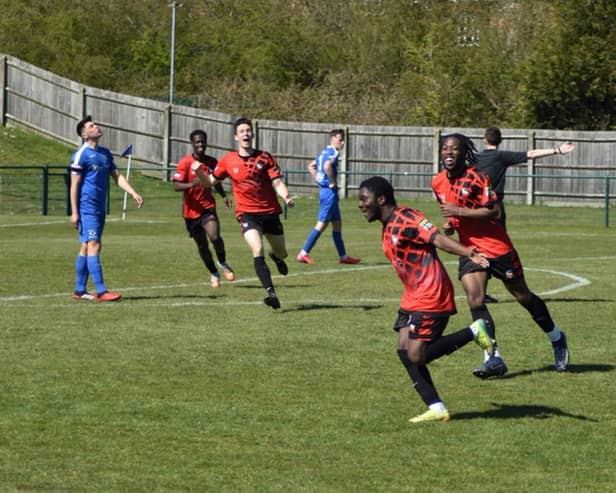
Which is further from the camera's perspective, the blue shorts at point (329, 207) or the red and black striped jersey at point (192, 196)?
the blue shorts at point (329, 207)

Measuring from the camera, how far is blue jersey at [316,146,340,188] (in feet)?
73.1

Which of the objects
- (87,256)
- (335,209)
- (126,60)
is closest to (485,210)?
(87,256)

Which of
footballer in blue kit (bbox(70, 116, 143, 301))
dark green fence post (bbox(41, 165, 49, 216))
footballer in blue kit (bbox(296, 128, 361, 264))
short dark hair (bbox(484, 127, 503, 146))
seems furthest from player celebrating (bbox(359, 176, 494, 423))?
dark green fence post (bbox(41, 165, 49, 216))

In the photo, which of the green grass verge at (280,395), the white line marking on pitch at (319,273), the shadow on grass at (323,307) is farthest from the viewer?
the white line marking on pitch at (319,273)

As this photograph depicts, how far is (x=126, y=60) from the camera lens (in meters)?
69.2

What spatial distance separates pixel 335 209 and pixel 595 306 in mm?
7494

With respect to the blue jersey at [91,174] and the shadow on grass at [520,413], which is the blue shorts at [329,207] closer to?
the blue jersey at [91,174]

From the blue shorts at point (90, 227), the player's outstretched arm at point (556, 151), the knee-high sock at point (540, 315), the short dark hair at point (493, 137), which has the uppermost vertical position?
the short dark hair at point (493, 137)

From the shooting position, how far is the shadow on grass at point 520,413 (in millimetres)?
9438

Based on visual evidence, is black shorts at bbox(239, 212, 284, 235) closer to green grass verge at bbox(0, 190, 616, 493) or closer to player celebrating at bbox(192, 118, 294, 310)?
player celebrating at bbox(192, 118, 294, 310)

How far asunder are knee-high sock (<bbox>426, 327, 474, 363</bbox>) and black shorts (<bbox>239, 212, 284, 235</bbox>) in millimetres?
6514

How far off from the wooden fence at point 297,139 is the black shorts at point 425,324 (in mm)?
28000

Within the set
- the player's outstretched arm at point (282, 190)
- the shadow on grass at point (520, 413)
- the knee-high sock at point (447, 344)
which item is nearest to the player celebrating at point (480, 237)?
the shadow on grass at point (520, 413)

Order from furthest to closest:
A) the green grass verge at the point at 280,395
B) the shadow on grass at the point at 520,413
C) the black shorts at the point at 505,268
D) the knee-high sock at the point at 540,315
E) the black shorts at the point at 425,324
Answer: the knee-high sock at the point at 540,315
the black shorts at the point at 505,268
the shadow on grass at the point at 520,413
the black shorts at the point at 425,324
the green grass verge at the point at 280,395
